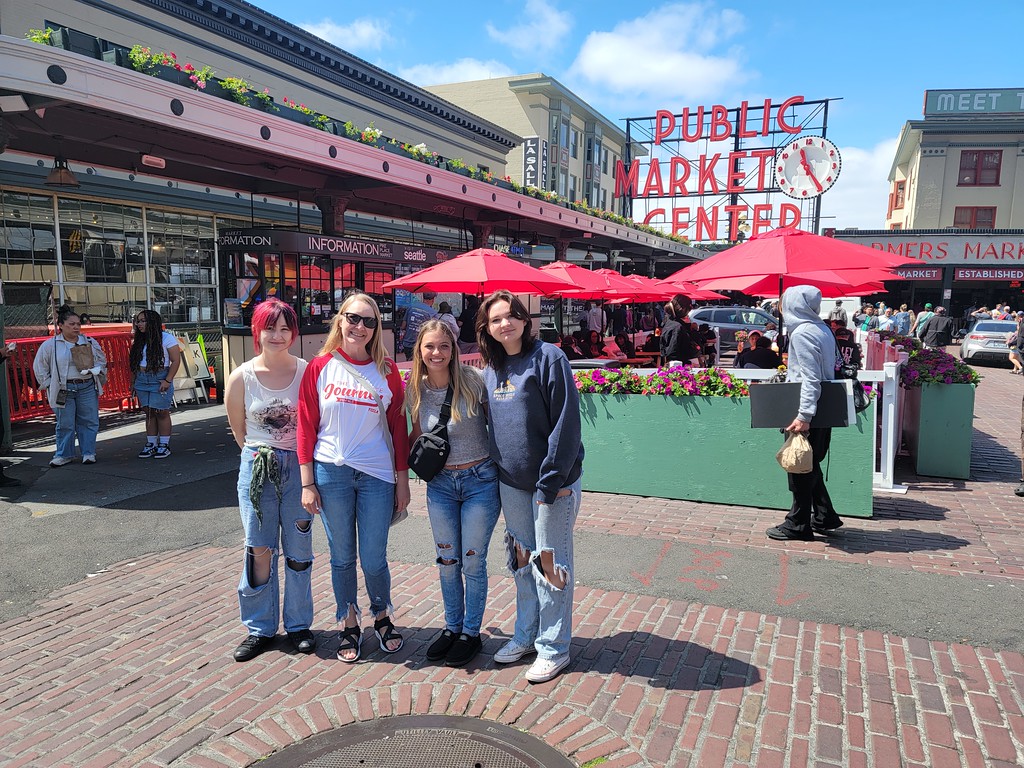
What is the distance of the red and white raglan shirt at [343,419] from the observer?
11.1 ft

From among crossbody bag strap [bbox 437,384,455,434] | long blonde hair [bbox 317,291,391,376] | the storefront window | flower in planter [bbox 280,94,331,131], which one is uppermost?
flower in planter [bbox 280,94,331,131]

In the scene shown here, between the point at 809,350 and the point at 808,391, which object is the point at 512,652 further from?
the point at 809,350

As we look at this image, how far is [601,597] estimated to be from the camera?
439 cm

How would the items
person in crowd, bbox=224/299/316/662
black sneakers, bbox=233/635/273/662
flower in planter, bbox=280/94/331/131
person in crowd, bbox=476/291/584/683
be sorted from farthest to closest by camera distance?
1. flower in planter, bbox=280/94/331/131
2. black sneakers, bbox=233/635/273/662
3. person in crowd, bbox=224/299/316/662
4. person in crowd, bbox=476/291/584/683

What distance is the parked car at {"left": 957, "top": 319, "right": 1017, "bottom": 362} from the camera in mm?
19344

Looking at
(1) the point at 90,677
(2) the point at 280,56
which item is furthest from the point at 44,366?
(2) the point at 280,56

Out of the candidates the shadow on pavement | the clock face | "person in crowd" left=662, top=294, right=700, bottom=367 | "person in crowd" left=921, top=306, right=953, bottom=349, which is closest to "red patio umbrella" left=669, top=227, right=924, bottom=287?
the shadow on pavement

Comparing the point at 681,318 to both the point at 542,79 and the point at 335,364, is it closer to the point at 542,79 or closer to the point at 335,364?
the point at 335,364

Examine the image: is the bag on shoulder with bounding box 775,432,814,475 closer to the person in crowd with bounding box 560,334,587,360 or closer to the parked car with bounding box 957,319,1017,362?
the person in crowd with bounding box 560,334,587,360

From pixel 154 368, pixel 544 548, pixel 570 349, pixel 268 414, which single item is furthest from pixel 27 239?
pixel 544 548

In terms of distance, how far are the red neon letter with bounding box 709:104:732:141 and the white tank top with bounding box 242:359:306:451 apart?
40.2 meters

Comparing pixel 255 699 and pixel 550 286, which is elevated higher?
pixel 550 286

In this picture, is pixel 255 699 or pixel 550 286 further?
pixel 550 286

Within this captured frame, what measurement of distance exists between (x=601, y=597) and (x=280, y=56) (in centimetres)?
1728
